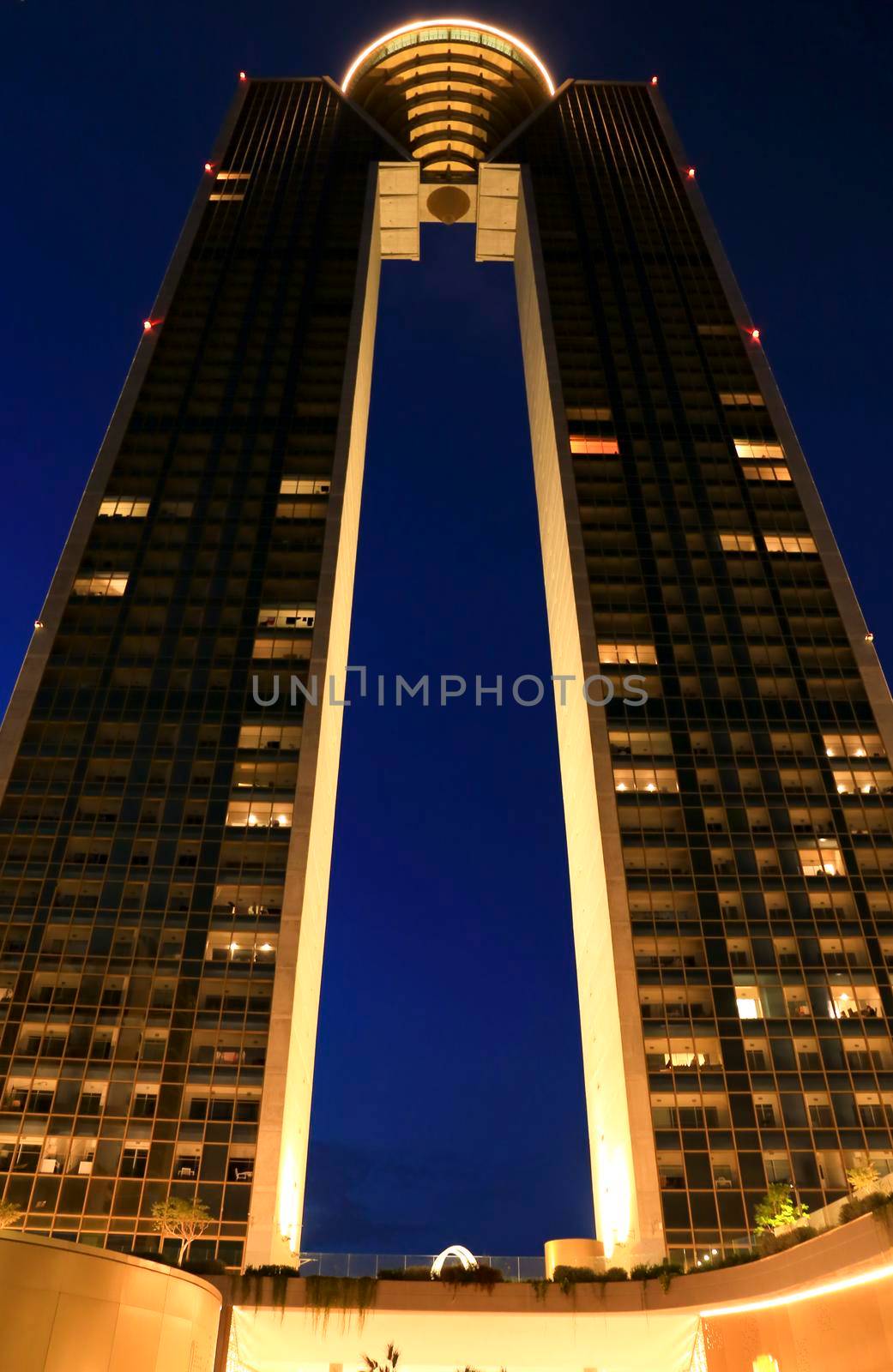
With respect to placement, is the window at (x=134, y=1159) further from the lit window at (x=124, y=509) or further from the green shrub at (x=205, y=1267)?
the lit window at (x=124, y=509)

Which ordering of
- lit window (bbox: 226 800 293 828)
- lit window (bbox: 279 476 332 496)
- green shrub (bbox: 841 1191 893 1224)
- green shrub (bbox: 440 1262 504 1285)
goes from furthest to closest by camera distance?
lit window (bbox: 279 476 332 496)
lit window (bbox: 226 800 293 828)
green shrub (bbox: 440 1262 504 1285)
green shrub (bbox: 841 1191 893 1224)

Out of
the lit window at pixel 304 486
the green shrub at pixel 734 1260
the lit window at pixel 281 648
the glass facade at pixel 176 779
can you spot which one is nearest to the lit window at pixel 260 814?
the glass facade at pixel 176 779

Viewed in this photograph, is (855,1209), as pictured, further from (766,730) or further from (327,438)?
(327,438)

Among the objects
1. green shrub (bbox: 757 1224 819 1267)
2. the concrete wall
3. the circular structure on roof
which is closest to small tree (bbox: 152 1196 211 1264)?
the concrete wall

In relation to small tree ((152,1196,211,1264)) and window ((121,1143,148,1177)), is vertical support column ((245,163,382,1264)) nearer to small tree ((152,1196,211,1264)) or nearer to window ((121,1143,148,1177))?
small tree ((152,1196,211,1264))

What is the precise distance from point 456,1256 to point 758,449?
73.0m

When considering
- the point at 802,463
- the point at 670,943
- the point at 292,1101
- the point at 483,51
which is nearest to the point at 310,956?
the point at 292,1101

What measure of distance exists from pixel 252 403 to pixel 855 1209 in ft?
292

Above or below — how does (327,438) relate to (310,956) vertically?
above

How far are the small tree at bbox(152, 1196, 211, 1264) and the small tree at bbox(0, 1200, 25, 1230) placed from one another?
24.0 ft

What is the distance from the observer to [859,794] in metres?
81.3

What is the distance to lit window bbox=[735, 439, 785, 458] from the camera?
334ft

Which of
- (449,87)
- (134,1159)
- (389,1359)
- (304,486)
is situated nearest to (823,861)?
(389,1359)

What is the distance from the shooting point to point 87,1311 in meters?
30.1
